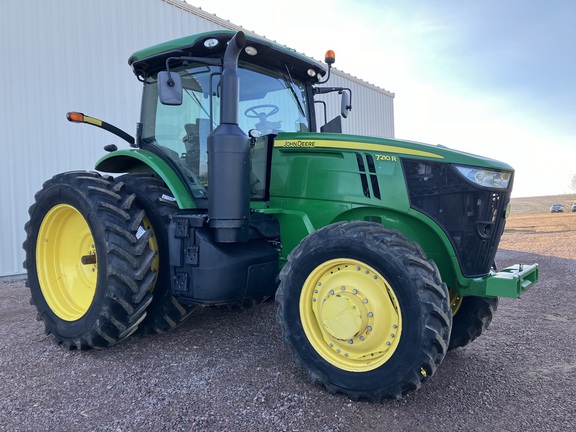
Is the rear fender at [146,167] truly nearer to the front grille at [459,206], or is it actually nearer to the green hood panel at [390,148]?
the green hood panel at [390,148]

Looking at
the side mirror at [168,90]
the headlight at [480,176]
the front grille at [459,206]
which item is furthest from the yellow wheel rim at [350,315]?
the side mirror at [168,90]

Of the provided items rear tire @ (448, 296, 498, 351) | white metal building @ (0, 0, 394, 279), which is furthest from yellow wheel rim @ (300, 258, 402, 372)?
white metal building @ (0, 0, 394, 279)

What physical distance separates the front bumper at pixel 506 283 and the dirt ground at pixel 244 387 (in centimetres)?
63

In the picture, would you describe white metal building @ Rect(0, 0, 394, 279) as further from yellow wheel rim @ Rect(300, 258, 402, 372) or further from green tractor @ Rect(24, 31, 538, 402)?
yellow wheel rim @ Rect(300, 258, 402, 372)

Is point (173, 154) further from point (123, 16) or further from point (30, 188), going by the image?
point (123, 16)

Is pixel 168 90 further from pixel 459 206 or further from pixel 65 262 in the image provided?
pixel 459 206

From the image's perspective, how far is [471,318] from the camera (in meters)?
3.34

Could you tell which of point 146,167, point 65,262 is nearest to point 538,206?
point 146,167

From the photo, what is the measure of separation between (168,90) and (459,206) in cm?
208

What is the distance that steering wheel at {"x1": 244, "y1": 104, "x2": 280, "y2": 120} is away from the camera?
374cm

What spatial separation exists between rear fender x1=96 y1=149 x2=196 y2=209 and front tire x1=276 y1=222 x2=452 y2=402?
1127 mm

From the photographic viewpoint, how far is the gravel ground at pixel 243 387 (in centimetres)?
240

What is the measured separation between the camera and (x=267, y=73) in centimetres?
378

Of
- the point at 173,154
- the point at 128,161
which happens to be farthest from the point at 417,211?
the point at 128,161
